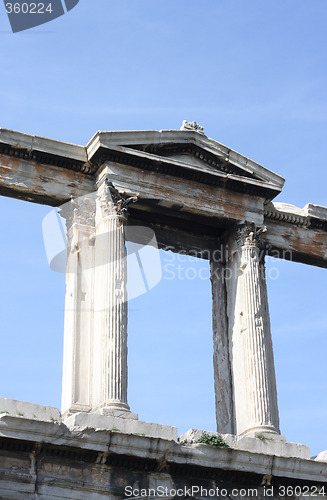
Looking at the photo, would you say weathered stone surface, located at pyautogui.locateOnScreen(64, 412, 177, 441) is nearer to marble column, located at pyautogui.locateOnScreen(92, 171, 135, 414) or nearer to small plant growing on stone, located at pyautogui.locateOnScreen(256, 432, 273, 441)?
marble column, located at pyautogui.locateOnScreen(92, 171, 135, 414)

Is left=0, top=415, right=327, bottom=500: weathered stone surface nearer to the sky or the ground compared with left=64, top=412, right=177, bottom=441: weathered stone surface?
nearer to the ground

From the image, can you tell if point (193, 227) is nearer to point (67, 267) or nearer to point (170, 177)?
point (170, 177)

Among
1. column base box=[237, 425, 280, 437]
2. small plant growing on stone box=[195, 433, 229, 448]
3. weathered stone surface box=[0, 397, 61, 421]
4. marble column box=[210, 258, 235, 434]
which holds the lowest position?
small plant growing on stone box=[195, 433, 229, 448]

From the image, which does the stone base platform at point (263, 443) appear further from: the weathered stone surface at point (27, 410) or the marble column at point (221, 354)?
Result: the weathered stone surface at point (27, 410)

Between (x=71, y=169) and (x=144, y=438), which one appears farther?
(x=71, y=169)

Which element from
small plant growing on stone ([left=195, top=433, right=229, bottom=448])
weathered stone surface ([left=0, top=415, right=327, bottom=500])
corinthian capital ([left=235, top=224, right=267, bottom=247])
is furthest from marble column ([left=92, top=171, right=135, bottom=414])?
corinthian capital ([left=235, top=224, right=267, bottom=247])

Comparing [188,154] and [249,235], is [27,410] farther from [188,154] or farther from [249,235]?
[188,154]

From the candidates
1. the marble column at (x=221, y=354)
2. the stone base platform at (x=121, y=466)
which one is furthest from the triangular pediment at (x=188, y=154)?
the stone base platform at (x=121, y=466)

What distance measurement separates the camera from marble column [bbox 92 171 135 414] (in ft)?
60.0

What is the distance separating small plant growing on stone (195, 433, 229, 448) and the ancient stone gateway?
116mm

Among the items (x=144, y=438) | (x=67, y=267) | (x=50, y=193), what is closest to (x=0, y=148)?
(x=50, y=193)

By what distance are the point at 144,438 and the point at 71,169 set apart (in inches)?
223

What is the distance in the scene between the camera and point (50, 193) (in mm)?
20078

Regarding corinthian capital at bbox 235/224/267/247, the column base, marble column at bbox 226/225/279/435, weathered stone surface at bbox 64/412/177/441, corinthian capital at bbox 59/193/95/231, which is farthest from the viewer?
corinthian capital at bbox 235/224/267/247
